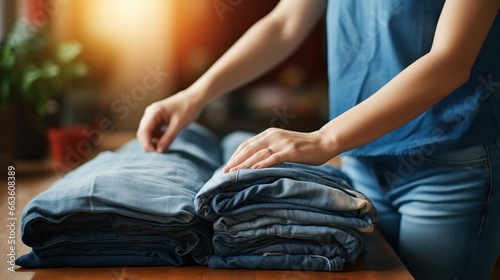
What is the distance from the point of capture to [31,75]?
1809mm

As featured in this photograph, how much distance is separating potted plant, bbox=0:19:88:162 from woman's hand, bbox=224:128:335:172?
96cm

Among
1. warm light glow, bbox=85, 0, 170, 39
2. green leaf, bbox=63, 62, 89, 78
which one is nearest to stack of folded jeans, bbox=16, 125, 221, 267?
green leaf, bbox=63, 62, 89, 78

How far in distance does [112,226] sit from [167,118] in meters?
0.38

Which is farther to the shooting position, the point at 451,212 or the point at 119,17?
the point at 119,17

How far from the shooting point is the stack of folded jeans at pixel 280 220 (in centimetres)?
91

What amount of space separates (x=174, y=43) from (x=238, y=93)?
413 millimetres

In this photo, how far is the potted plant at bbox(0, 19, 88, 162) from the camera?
1.77m

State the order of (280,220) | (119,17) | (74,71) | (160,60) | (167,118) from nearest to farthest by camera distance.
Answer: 1. (280,220)
2. (167,118)
3. (74,71)
4. (119,17)
5. (160,60)

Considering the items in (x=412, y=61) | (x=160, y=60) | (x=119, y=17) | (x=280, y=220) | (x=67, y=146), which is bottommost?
(x=160, y=60)

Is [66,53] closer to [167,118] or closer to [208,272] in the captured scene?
[167,118]

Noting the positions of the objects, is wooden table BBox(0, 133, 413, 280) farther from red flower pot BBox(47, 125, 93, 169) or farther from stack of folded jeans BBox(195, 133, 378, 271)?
red flower pot BBox(47, 125, 93, 169)

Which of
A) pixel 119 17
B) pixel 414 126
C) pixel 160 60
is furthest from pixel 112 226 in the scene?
pixel 160 60

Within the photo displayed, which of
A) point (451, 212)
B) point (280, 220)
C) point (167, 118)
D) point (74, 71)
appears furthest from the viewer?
point (74, 71)

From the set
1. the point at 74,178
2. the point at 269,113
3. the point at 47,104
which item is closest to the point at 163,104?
the point at 74,178
